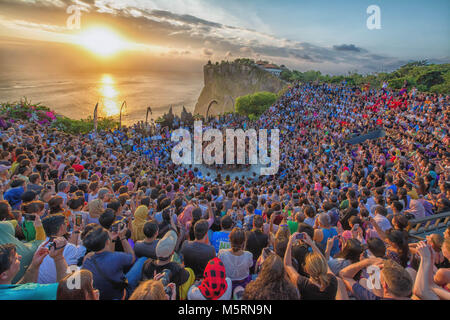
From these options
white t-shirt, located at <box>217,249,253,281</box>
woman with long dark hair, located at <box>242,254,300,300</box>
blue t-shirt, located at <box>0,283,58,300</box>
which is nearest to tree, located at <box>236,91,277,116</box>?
white t-shirt, located at <box>217,249,253,281</box>

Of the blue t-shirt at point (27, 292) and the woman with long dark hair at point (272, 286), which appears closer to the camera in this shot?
the blue t-shirt at point (27, 292)

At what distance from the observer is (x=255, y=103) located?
57594 millimetres

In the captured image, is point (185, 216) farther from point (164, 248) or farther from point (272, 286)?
point (272, 286)

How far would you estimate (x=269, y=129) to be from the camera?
24.1 metres

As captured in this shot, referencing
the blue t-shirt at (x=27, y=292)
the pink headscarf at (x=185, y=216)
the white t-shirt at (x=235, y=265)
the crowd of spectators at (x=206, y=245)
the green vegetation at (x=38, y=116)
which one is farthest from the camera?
the green vegetation at (x=38, y=116)

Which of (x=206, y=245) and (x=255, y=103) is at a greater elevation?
(x=255, y=103)

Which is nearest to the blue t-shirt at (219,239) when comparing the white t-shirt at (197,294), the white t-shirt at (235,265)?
the white t-shirt at (235,265)

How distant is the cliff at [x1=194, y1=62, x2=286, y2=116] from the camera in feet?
244

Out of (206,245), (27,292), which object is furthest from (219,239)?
(27,292)

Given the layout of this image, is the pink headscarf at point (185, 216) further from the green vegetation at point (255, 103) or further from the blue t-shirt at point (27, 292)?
the green vegetation at point (255, 103)

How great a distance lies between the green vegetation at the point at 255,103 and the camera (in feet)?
187

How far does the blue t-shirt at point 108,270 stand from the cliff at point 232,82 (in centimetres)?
7043

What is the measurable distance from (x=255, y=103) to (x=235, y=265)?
57267 millimetres

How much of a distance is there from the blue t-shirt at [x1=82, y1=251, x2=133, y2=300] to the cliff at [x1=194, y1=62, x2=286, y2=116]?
70.4 metres
